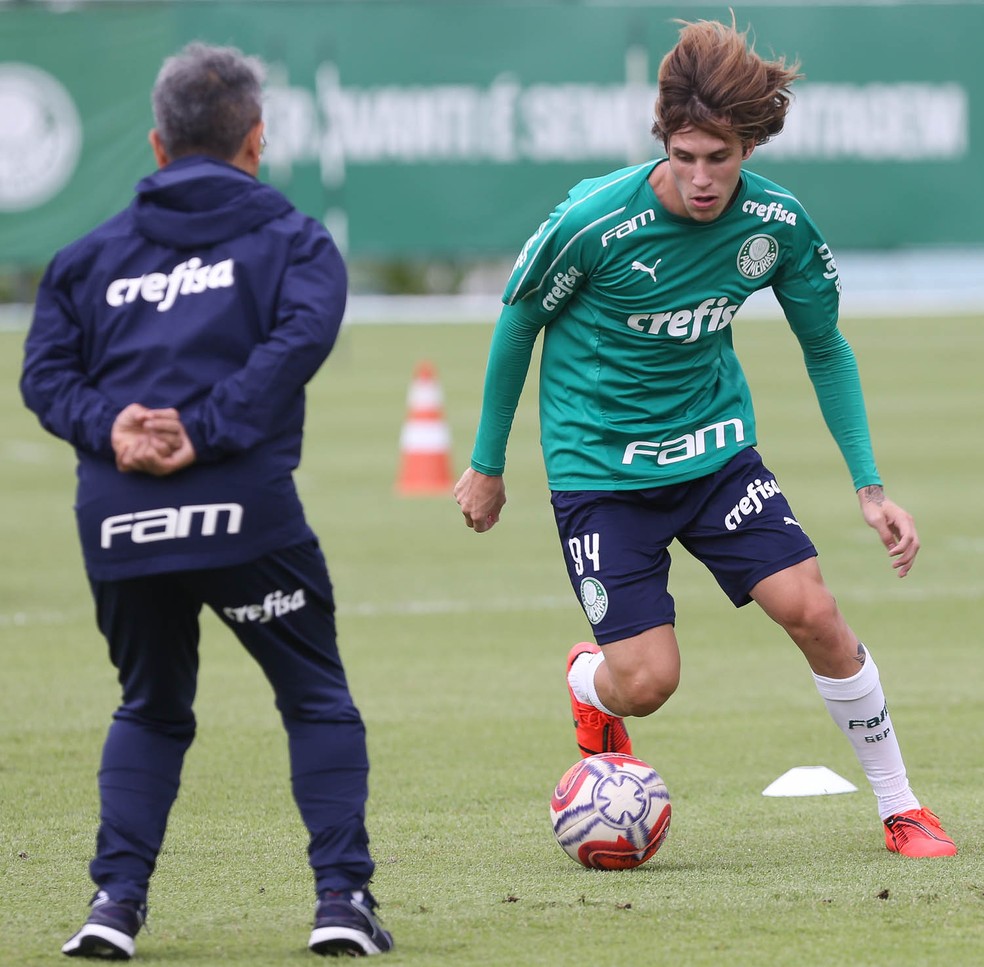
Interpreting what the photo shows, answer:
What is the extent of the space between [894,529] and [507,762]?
2.01 metres

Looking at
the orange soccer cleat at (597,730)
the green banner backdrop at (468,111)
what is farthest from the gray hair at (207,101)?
the green banner backdrop at (468,111)

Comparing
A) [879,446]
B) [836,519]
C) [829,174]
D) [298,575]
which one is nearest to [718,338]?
[298,575]

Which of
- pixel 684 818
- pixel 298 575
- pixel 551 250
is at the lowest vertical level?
pixel 684 818

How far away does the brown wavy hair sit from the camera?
489 centimetres

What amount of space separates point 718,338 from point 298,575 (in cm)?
183

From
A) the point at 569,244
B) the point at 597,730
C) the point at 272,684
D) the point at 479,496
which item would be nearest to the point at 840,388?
the point at 569,244

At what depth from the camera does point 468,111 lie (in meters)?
32.5

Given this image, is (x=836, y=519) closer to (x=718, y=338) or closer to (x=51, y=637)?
(x=51, y=637)

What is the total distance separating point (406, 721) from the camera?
746 cm

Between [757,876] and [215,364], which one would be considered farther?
[757,876]

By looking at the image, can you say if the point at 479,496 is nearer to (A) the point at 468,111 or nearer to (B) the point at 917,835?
(B) the point at 917,835

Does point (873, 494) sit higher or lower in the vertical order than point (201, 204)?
lower

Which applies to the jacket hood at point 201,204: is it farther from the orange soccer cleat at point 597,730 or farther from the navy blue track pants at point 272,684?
the orange soccer cleat at point 597,730

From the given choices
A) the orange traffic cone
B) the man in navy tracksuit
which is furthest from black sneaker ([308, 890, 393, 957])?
the orange traffic cone
